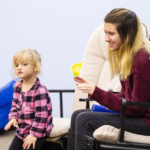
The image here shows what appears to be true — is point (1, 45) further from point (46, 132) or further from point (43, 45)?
point (46, 132)

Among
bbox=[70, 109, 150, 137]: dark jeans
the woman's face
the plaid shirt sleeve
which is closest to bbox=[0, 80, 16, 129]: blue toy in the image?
the plaid shirt sleeve

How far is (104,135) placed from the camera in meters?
1.33

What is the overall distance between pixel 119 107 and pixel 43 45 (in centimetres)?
156

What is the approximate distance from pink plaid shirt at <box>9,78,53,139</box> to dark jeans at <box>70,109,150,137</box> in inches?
11.5

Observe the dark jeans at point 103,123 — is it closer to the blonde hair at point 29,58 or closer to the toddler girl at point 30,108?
the toddler girl at point 30,108

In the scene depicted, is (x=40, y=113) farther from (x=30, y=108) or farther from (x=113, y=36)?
(x=113, y=36)

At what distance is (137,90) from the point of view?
130 cm

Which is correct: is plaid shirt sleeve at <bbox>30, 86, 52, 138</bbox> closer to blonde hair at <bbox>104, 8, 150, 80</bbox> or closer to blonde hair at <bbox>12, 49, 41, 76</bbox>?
blonde hair at <bbox>12, 49, 41, 76</bbox>

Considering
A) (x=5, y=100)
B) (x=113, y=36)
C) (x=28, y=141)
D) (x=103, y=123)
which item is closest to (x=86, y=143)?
→ (x=103, y=123)

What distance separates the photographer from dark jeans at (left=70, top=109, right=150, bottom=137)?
1345mm

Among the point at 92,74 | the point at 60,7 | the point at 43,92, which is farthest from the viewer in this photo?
the point at 60,7

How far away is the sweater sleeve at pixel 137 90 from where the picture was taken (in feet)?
4.22

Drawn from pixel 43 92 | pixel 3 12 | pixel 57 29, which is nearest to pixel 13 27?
pixel 3 12

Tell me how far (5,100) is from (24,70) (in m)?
0.76
